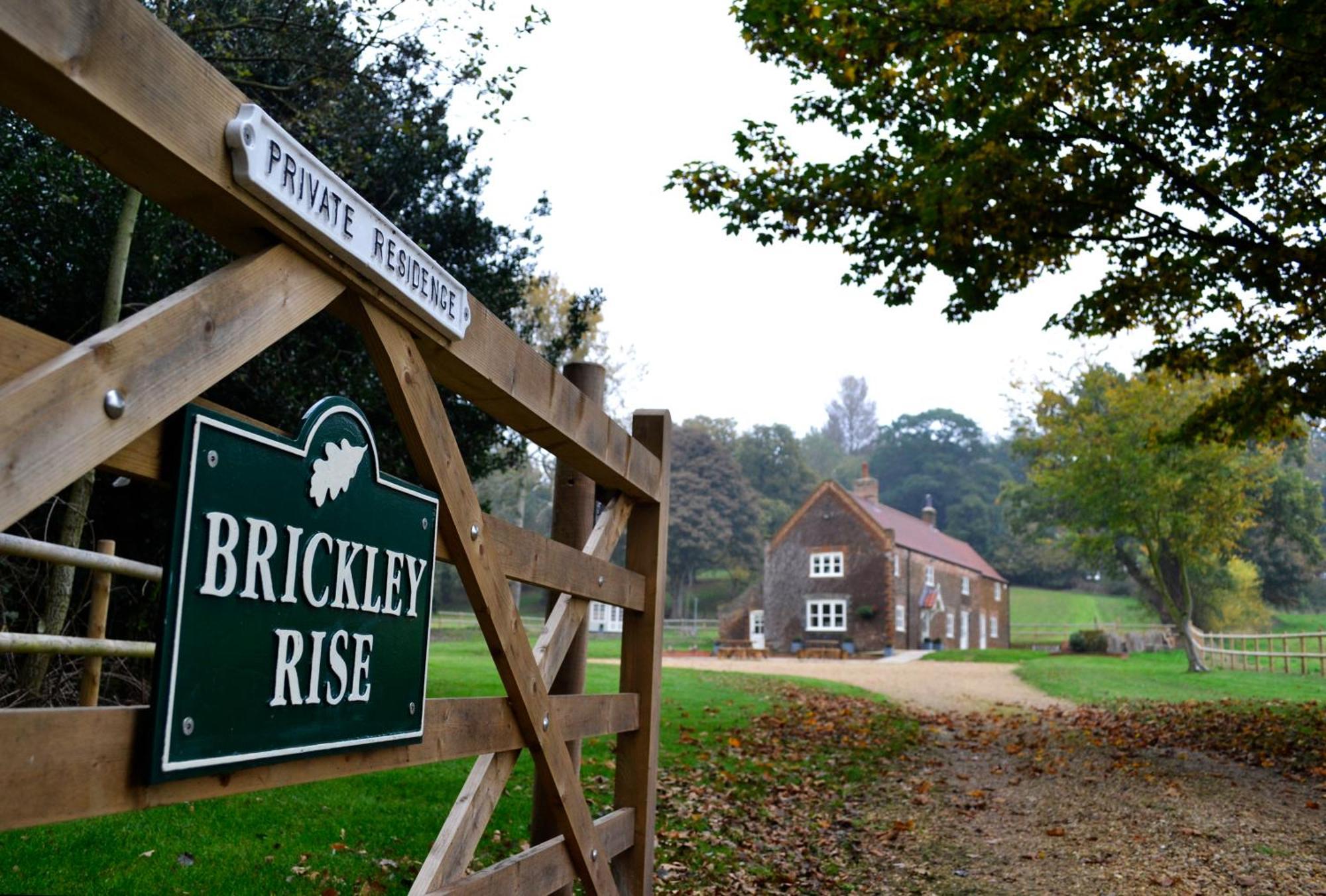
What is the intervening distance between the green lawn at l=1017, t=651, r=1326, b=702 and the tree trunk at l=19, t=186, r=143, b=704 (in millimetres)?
17193

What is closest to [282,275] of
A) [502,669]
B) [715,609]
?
[502,669]

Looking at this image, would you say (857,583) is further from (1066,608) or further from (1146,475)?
(1066,608)

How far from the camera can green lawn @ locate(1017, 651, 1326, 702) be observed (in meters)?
19.7

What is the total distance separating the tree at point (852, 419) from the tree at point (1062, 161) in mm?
111679

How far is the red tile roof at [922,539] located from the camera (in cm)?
4575

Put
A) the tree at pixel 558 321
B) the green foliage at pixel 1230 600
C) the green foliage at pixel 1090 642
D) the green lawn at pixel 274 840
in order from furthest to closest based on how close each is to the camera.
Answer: the green foliage at pixel 1230 600, the green foliage at pixel 1090 642, the tree at pixel 558 321, the green lawn at pixel 274 840

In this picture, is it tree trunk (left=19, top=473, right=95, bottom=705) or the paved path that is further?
the paved path

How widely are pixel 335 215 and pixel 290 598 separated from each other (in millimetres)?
781

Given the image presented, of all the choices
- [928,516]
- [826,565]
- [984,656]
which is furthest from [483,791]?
[928,516]

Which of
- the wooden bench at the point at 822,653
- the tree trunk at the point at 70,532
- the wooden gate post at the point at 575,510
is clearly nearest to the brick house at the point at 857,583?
the wooden bench at the point at 822,653

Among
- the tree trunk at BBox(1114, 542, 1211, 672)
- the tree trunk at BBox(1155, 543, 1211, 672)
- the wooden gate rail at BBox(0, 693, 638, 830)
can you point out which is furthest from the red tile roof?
the wooden gate rail at BBox(0, 693, 638, 830)

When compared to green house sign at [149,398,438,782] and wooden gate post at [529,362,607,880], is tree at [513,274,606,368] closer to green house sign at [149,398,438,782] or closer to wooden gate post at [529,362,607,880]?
wooden gate post at [529,362,607,880]

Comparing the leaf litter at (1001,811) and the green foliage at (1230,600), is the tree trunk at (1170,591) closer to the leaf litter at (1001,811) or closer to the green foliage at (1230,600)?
the green foliage at (1230,600)

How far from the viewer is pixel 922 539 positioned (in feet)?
161
